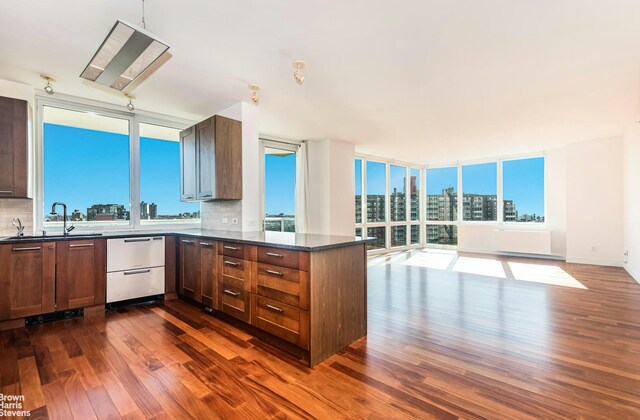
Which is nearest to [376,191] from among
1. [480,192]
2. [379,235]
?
[379,235]

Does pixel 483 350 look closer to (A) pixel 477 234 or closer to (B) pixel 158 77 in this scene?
(B) pixel 158 77

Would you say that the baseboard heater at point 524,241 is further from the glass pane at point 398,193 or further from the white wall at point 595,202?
the glass pane at point 398,193

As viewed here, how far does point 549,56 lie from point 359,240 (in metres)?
2.47

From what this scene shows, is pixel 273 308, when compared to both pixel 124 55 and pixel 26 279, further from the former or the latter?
pixel 26 279

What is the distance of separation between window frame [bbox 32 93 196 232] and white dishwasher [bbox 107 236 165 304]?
2.37 ft

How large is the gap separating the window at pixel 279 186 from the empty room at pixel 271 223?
3.3 inches

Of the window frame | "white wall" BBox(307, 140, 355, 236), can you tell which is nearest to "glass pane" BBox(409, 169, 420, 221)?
"white wall" BBox(307, 140, 355, 236)

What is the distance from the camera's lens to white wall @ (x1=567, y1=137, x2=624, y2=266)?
18.8ft

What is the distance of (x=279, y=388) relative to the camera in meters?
1.86

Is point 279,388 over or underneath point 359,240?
underneath

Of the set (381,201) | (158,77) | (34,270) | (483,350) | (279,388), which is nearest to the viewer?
(279,388)

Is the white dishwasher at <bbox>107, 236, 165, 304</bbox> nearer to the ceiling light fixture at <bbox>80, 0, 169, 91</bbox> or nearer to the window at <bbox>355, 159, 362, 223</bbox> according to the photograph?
the ceiling light fixture at <bbox>80, 0, 169, 91</bbox>

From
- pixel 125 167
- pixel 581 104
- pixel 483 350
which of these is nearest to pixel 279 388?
pixel 483 350

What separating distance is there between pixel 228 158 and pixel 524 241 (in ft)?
23.0
